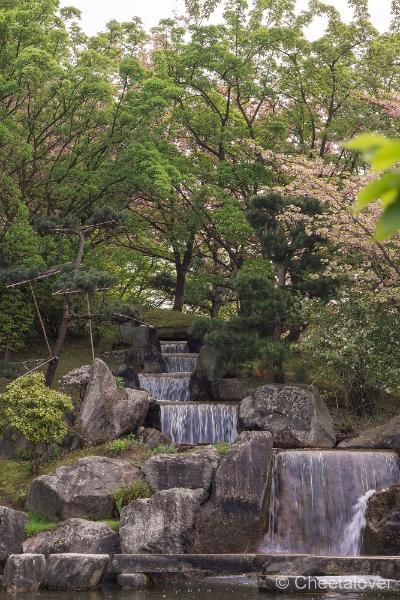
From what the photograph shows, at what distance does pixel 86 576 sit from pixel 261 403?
7.37 m

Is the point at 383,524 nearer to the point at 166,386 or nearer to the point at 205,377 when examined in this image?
the point at 205,377

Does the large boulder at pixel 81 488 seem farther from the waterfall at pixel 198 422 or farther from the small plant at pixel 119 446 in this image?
the waterfall at pixel 198 422

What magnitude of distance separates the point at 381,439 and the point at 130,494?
18.0 feet

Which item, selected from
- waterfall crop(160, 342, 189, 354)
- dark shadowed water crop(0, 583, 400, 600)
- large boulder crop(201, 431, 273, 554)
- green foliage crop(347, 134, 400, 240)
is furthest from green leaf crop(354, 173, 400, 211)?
waterfall crop(160, 342, 189, 354)

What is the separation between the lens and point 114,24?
26.3m

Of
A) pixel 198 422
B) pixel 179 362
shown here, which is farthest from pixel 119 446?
pixel 179 362

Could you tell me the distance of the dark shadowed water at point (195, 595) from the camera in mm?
11977

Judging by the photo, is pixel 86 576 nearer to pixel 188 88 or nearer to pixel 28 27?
pixel 28 27

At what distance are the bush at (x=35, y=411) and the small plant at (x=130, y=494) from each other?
2.16m

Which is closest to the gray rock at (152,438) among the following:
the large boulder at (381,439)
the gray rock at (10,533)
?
the large boulder at (381,439)

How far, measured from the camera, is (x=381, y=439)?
1759cm

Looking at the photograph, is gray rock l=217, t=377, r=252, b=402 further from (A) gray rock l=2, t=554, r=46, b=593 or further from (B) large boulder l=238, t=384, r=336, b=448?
(A) gray rock l=2, t=554, r=46, b=593

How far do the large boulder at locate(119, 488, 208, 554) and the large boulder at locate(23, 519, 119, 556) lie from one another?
26 centimetres

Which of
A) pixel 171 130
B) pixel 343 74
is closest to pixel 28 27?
pixel 171 130
